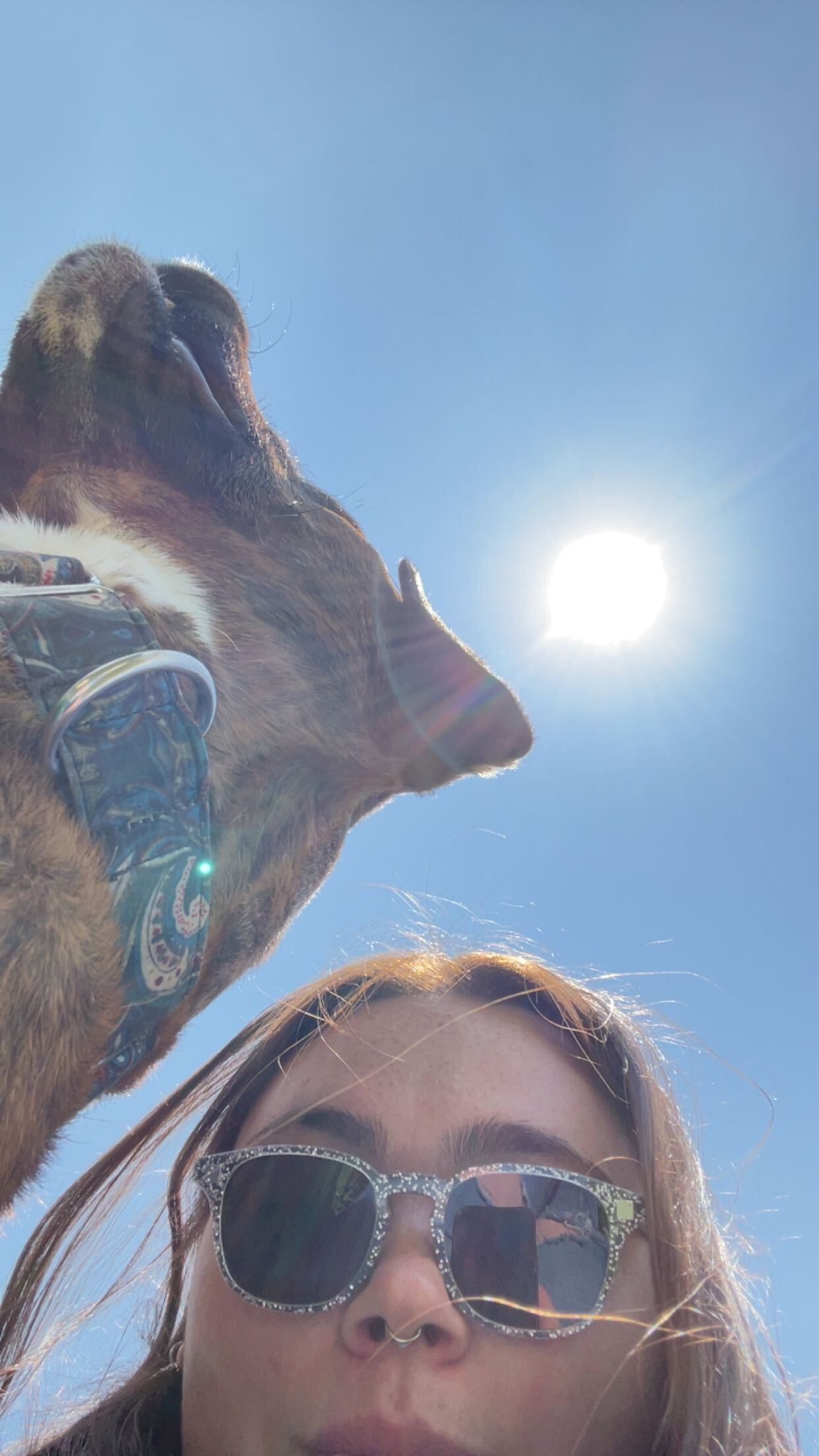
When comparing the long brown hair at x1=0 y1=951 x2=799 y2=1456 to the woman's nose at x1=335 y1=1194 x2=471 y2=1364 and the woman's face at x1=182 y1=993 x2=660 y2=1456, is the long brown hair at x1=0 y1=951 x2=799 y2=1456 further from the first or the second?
the woman's nose at x1=335 y1=1194 x2=471 y2=1364

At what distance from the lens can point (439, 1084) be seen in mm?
2062

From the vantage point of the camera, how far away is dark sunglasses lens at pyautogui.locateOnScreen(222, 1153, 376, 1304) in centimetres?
178

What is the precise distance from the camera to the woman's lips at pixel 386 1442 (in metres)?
1.55

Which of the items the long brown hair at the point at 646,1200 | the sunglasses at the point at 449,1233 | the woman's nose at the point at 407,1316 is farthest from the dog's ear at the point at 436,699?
the woman's nose at the point at 407,1316

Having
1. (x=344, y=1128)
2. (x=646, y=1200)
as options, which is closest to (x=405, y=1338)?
(x=344, y=1128)

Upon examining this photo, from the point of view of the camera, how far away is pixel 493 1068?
2146mm

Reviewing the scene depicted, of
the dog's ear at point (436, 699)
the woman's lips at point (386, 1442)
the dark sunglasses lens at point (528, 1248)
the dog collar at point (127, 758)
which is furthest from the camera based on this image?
the dog's ear at point (436, 699)

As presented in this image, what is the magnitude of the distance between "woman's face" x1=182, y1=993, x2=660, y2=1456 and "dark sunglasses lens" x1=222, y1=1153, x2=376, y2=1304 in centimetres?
5

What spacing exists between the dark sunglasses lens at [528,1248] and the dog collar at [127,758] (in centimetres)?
79

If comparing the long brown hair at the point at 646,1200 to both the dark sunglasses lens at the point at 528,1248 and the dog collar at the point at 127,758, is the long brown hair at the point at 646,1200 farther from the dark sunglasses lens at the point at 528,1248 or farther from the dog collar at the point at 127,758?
the dog collar at the point at 127,758

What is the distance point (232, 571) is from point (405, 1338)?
1.68 m

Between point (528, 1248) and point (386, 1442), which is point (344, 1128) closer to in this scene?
point (528, 1248)

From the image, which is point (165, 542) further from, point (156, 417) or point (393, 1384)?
point (393, 1384)

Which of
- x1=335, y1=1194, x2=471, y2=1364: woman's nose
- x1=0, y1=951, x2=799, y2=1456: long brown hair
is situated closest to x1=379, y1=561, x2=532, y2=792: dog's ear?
x1=0, y1=951, x2=799, y2=1456: long brown hair
